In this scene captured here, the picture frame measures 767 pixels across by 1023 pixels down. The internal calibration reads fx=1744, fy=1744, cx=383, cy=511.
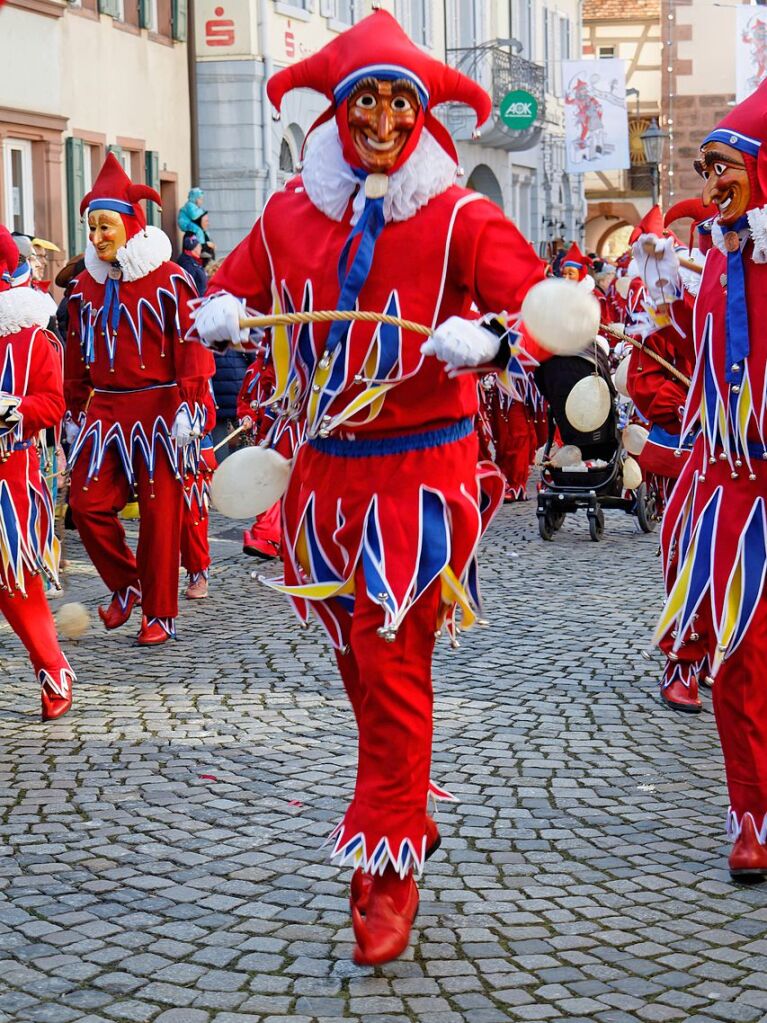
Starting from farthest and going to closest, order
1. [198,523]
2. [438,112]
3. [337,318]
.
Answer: [438,112]
[198,523]
[337,318]

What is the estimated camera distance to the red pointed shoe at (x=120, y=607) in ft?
27.4

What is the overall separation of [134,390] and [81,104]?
36.6 feet

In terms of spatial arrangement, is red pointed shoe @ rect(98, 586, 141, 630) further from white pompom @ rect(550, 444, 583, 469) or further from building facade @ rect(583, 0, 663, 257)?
building facade @ rect(583, 0, 663, 257)

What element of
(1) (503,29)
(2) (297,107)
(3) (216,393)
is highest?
(1) (503,29)

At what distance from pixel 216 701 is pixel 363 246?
122 inches

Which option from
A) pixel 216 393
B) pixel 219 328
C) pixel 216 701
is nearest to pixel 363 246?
pixel 219 328

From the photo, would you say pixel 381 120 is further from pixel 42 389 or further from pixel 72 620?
pixel 72 620

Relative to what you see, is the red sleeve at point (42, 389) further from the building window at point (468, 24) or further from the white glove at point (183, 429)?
the building window at point (468, 24)

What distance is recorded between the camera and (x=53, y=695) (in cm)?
659

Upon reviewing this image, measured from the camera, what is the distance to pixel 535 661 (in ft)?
25.0

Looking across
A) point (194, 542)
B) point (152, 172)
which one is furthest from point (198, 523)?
point (152, 172)

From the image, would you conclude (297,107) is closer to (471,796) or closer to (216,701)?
(216,701)

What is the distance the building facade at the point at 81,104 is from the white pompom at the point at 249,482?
41.1 feet

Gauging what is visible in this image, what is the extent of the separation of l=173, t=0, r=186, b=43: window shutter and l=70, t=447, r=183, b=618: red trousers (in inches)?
547
